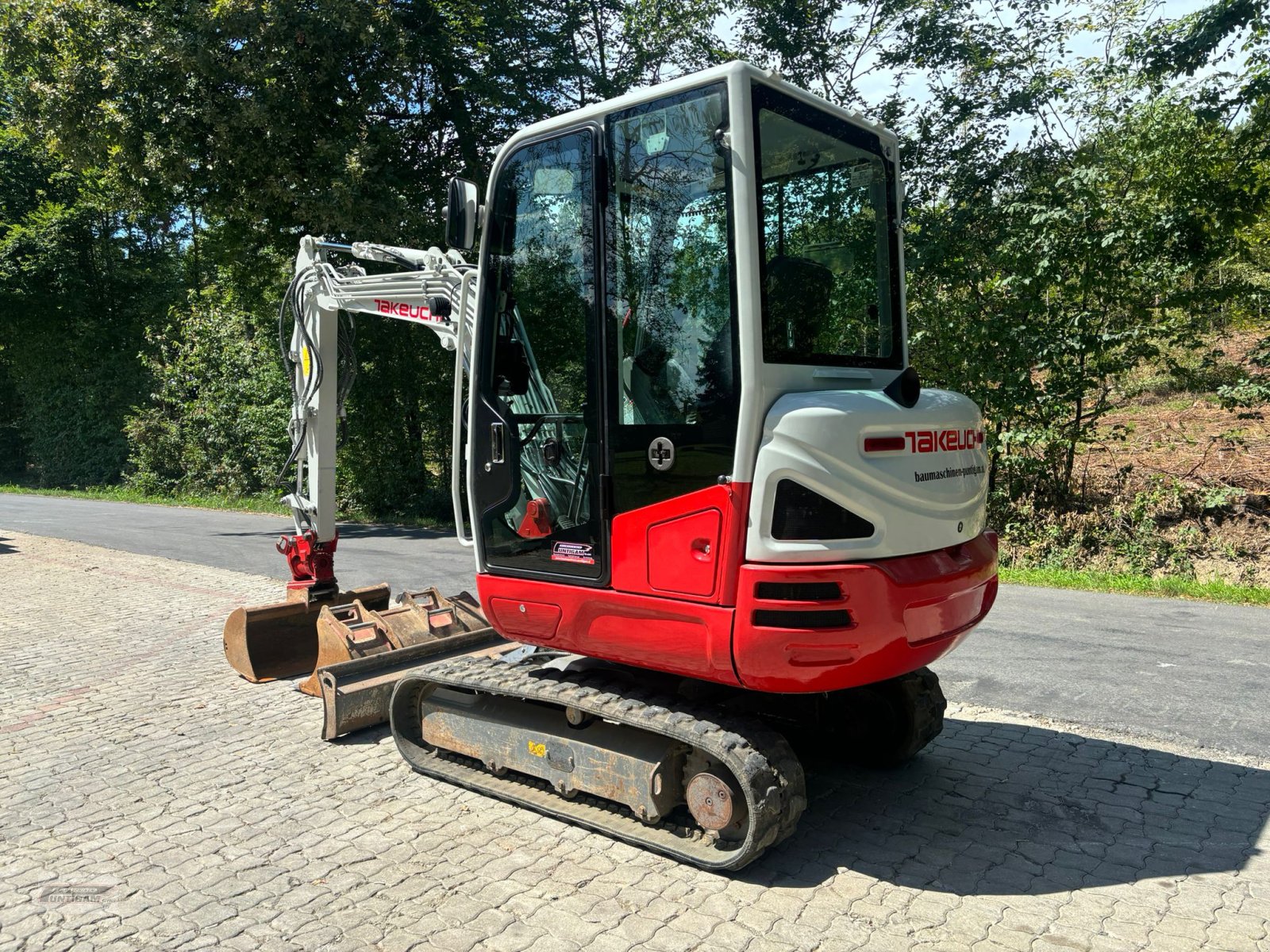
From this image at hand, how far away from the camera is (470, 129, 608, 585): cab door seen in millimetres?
3926

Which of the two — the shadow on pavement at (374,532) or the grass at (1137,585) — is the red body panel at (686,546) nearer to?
the grass at (1137,585)

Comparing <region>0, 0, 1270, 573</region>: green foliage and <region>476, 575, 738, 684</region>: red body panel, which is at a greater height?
<region>0, 0, 1270, 573</region>: green foliage

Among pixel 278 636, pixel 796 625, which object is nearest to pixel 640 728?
pixel 796 625

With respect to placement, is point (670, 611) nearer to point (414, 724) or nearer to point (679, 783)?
point (679, 783)

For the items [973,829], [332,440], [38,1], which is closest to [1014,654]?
[973,829]

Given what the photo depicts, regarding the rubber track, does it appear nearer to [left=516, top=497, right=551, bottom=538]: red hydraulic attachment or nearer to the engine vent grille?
[left=516, top=497, right=551, bottom=538]: red hydraulic attachment

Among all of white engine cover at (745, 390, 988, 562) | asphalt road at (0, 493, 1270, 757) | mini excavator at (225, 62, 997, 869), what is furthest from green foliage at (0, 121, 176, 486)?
white engine cover at (745, 390, 988, 562)

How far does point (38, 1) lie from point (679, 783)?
17.5m

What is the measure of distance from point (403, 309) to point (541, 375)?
1799 millimetres

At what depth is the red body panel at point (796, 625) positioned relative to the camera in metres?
3.44

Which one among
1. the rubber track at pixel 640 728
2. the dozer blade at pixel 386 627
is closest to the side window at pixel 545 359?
the rubber track at pixel 640 728

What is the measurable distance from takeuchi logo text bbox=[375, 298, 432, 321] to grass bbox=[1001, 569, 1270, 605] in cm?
723

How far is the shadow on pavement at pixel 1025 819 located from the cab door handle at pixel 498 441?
2.06 m

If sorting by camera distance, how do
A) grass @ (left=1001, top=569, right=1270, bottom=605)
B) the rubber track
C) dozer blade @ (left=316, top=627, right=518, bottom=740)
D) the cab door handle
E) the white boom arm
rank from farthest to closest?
grass @ (left=1001, top=569, right=1270, bottom=605)
the white boom arm
dozer blade @ (left=316, top=627, right=518, bottom=740)
the cab door handle
the rubber track
